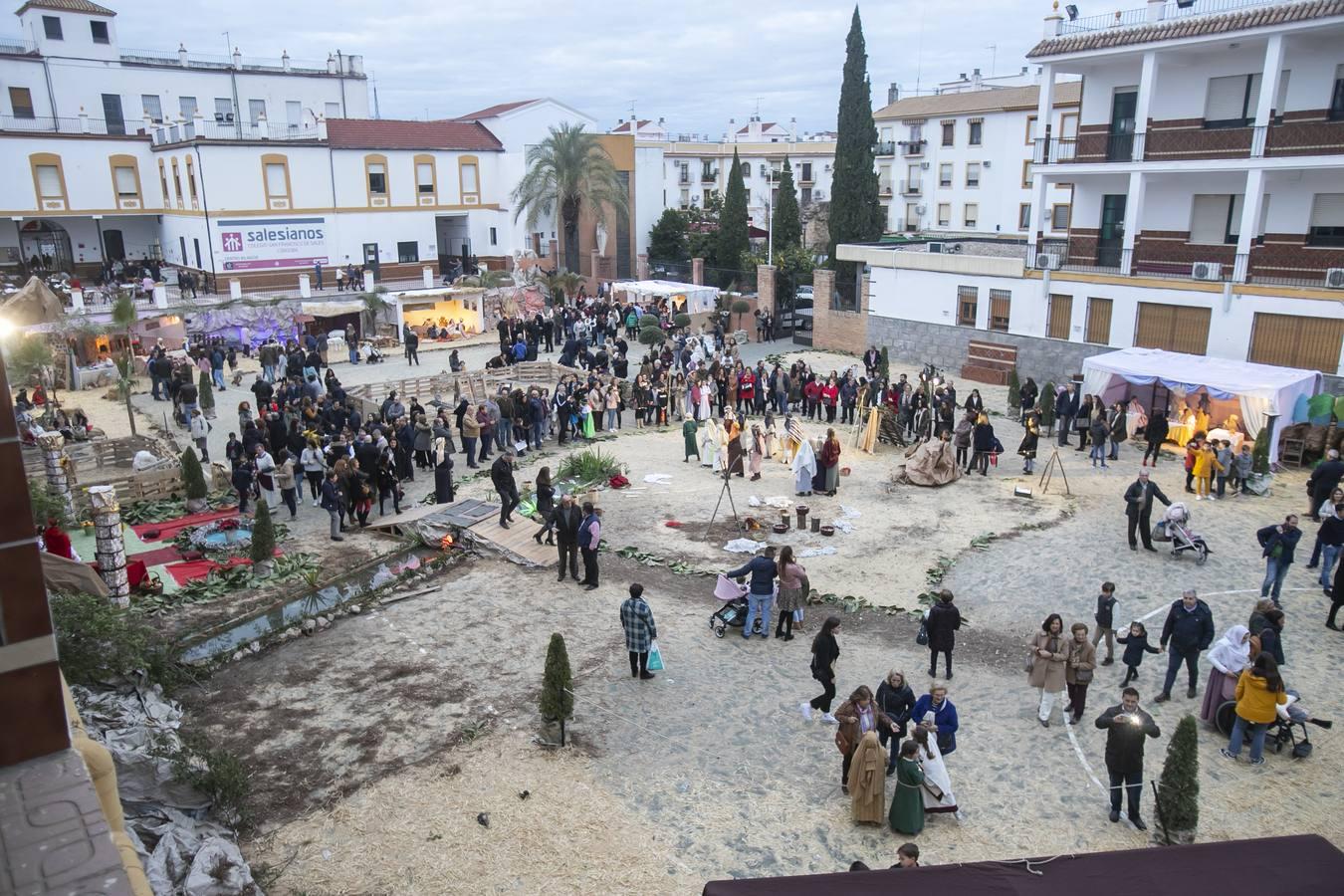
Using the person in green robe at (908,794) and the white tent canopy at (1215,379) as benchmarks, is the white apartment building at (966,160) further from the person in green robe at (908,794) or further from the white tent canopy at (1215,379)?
the person in green robe at (908,794)

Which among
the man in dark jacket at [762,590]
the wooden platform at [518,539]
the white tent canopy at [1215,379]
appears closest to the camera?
the man in dark jacket at [762,590]

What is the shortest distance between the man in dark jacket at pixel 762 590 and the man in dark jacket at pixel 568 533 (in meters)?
2.92

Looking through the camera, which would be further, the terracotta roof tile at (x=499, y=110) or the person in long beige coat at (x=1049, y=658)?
the terracotta roof tile at (x=499, y=110)

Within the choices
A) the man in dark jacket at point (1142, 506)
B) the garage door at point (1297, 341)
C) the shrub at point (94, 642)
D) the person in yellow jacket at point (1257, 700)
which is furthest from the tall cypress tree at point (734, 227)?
the shrub at point (94, 642)

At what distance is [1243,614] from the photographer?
1309 cm

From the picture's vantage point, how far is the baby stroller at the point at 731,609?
12.9m

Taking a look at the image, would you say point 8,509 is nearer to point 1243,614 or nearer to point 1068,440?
point 1243,614

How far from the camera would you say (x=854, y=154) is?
4088cm

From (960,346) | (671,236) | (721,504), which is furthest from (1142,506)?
(671,236)

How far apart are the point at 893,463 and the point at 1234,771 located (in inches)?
473

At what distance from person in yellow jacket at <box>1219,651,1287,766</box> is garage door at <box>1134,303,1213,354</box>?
18.3 m

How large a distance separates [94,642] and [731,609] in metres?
7.57

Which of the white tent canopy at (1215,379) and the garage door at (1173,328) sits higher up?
the garage door at (1173,328)

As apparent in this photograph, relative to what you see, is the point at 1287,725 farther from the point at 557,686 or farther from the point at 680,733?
the point at 557,686
